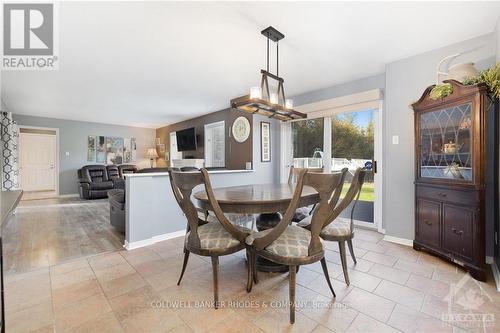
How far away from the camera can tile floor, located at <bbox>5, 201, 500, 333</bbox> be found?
140cm

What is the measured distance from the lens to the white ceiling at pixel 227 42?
1891mm

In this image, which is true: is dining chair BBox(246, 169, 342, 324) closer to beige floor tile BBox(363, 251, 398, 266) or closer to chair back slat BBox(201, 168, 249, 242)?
chair back slat BBox(201, 168, 249, 242)

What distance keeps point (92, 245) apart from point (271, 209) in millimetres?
2486

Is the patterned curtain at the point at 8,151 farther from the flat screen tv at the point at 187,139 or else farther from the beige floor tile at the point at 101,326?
the beige floor tile at the point at 101,326

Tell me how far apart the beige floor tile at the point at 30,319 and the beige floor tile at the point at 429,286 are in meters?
2.70

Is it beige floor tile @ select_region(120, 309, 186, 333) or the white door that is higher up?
the white door

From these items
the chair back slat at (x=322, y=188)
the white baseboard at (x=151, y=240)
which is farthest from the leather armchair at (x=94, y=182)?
the chair back slat at (x=322, y=188)

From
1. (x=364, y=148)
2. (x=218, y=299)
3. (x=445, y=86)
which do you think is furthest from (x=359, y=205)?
(x=218, y=299)

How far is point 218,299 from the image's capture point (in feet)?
5.37

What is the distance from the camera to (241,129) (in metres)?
4.74

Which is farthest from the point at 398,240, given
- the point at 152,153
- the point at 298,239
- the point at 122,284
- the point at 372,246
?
the point at 152,153

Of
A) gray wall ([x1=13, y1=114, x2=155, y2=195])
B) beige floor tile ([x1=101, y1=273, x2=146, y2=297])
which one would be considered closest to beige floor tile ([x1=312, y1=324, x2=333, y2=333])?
beige floor tile ([x1=101, y1=273, x2=146, y2=297])

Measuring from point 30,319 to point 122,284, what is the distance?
1.83 ft

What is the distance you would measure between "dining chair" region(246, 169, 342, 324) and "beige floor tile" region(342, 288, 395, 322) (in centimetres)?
45
